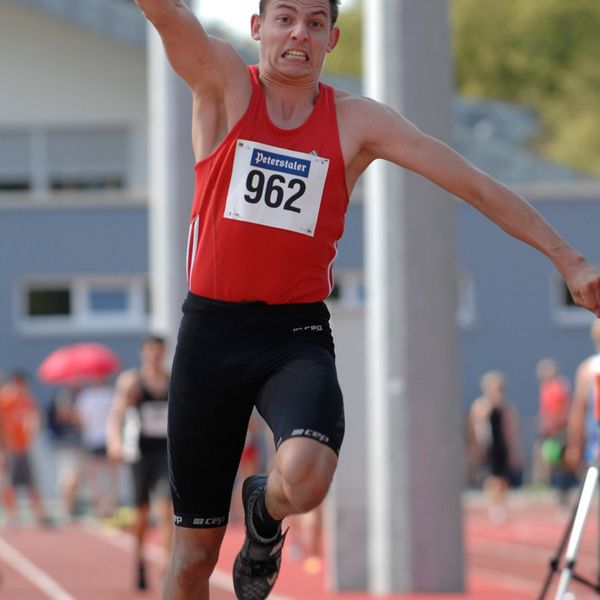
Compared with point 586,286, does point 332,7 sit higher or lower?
higher

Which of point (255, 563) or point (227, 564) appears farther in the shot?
point (227, 564)

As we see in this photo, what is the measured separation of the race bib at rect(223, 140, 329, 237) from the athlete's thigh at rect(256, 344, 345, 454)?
1.45 feet

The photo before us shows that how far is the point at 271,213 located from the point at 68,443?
1981cm

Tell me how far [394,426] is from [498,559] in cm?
486

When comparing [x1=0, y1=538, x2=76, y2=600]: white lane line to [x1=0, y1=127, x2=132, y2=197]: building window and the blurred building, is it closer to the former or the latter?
the blurred building

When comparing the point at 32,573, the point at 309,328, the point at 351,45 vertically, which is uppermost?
the point at 351,45

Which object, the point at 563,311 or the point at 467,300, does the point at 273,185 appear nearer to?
the point at 467,300

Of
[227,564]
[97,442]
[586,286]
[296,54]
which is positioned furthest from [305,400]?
[97,442]

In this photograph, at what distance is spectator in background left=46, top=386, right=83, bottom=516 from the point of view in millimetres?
25000

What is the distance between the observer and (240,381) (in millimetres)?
6102

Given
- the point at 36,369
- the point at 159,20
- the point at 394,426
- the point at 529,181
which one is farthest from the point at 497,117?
the point at 159,20

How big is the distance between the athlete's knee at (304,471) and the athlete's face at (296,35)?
1279mm

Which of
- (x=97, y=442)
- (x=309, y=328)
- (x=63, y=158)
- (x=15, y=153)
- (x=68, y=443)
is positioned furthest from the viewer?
(x=63, y=158)

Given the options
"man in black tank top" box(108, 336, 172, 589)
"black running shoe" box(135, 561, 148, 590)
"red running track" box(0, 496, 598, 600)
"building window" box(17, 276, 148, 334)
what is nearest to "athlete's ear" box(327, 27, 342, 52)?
"red running track" box(0, 496, 598, 600)
